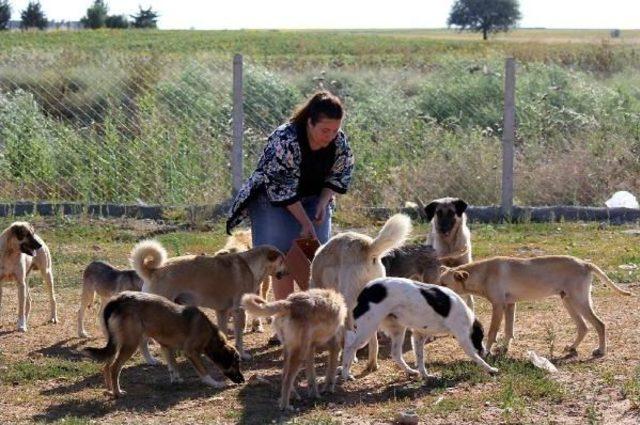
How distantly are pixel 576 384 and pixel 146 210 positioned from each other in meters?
8.27

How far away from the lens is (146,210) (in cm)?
1491

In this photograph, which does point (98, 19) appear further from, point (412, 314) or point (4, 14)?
point (412, 314)

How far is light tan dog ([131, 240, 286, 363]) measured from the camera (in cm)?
861

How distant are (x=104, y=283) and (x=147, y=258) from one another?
1012 millimetres

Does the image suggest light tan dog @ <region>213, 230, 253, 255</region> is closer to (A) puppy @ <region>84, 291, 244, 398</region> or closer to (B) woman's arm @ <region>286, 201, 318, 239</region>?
(B) woman's arm @ <region>286, 201, 318, 239</region>

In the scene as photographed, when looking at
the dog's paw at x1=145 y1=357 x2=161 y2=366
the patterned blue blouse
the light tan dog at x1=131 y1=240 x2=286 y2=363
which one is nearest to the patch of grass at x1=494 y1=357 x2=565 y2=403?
the light tan dog at x1=131 y1=240 x2=286 y2=363

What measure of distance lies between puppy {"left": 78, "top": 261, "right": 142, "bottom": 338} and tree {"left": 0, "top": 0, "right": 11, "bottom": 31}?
189 ft

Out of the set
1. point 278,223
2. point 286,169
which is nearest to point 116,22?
point 278,223

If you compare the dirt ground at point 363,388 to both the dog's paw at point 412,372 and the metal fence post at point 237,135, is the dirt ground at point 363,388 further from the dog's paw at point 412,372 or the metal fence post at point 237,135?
the metal fence post at point 237,135

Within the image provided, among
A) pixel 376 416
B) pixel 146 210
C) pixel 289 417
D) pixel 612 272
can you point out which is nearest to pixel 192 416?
pixel 289 417

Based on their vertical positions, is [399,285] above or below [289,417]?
above

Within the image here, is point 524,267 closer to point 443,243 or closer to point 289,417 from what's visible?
point 443,243

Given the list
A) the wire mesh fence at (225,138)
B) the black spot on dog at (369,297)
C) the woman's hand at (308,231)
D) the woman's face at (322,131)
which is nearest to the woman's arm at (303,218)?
the woman's hand at (308,231)

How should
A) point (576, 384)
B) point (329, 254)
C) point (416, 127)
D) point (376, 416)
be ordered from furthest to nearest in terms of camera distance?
point (416, 127), point (329, 254), point (576, 384), point (376, 416)
